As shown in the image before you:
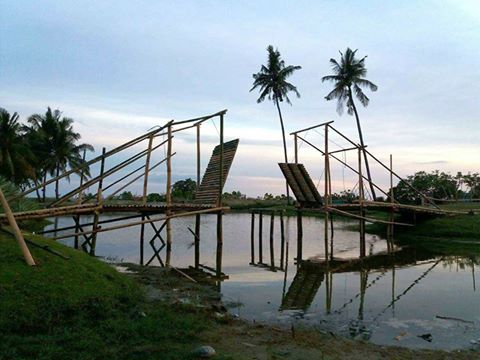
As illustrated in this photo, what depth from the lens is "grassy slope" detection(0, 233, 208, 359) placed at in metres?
6.14

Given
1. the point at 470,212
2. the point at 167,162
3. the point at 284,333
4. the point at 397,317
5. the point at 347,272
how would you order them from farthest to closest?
the point at 470,212 → the point at 167,162 → the point at 347,272 → the point at 397,317 → the point at 284,333

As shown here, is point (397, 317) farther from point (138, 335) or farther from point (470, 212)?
point (470, 212)

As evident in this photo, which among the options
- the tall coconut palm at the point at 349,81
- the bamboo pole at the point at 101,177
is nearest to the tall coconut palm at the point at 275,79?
the tall coconut palm at the point at 349,81

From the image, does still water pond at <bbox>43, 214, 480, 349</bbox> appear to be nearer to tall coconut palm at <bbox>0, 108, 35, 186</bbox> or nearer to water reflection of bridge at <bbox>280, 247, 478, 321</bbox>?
water reflection of bridge at <bbox>280, 247, 478, 321</bbox>

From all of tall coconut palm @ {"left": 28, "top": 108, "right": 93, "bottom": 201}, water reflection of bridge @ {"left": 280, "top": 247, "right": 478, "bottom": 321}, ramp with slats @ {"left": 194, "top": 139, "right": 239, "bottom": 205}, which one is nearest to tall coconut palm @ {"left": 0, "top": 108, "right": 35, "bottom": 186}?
tall coconut palm @ {"left": 28, "top": 108, "right": 93, "bottom": 201}

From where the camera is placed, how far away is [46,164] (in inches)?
1747

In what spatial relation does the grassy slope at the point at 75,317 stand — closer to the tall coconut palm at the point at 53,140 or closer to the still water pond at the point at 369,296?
the still water pond at the point at 369,296

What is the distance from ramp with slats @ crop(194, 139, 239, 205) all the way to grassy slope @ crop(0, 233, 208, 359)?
10.3 meters

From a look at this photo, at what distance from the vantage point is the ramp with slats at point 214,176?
19453 millimetres

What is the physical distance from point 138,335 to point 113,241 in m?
20.1

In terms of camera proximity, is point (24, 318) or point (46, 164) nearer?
point (24, 318)

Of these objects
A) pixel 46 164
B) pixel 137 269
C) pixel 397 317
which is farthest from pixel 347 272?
pixel 46 164

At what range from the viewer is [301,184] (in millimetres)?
23562

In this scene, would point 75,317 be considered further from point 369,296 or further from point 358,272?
point 358,272
